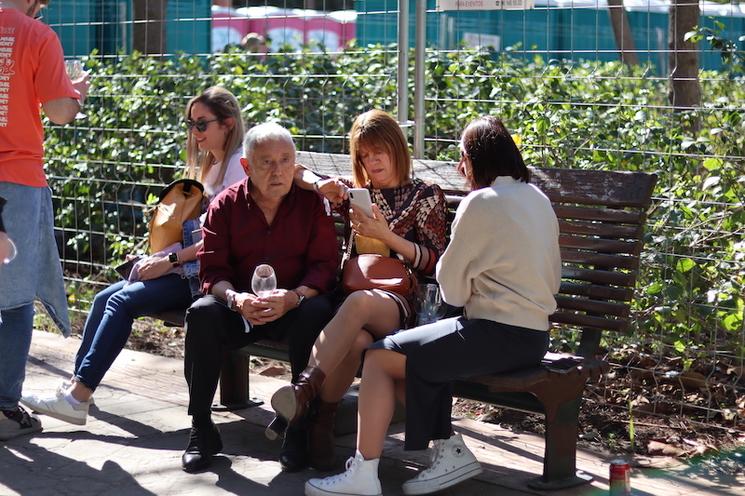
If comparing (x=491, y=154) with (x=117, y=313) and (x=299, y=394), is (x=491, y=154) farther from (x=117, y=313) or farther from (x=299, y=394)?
(x=117, y=313)

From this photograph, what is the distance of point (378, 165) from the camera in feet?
16.2

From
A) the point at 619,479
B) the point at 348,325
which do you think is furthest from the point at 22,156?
the point at 619,479

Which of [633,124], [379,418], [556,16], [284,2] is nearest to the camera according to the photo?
[379,418]

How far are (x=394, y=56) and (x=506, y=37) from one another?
1918 millimetres

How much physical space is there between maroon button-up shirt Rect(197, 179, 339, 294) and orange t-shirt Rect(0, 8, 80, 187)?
34.6 inches

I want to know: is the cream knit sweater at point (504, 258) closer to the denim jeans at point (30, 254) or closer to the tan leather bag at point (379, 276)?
the tan leather bag at point (379, 276)

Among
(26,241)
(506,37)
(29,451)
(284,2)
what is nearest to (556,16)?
(284,2)

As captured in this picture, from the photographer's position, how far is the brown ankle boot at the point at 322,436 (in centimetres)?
464

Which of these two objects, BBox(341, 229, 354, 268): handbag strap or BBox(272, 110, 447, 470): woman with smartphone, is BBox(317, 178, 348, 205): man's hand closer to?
BBox(272, 110, 447, 470): woman with smartphone

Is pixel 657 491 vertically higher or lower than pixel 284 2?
lower

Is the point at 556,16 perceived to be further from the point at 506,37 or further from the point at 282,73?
the point at 506,37

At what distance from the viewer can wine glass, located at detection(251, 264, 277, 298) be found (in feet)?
15.3

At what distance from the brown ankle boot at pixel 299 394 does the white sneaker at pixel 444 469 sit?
1.58ft

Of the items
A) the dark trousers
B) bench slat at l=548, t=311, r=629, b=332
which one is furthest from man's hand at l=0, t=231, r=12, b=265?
bench slat at l=548, t=311, r=629, b=332
